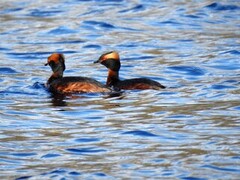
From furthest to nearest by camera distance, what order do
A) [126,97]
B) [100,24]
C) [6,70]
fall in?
[100,24], [6,70], [126,97]

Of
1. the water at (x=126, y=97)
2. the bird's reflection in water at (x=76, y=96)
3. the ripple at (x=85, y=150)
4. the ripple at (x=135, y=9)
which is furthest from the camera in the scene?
the ripple at (x=135, y=9)

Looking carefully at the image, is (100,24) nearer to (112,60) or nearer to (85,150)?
(112,60)

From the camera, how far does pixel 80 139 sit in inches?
480

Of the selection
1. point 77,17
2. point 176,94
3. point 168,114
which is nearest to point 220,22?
point 77,17

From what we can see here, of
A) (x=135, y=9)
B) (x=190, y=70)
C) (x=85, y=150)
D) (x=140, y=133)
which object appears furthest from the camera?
(x=135, y=9)

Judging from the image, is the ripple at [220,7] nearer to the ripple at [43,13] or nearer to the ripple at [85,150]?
the ripple at [43,13]

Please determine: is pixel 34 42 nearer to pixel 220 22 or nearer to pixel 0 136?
pixel 220 22

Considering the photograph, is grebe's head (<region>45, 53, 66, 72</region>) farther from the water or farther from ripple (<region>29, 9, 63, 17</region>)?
ripple (<region>29, 9, 63, 17</region>)

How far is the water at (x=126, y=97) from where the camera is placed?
11.0 m

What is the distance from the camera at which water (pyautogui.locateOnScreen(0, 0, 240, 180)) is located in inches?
433

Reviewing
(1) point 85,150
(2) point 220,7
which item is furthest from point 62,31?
(1) point 85,150

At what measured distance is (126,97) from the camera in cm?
1527

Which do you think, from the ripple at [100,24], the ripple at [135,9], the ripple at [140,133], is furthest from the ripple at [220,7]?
the ripple at [140,133]

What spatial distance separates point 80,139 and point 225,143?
168cm
